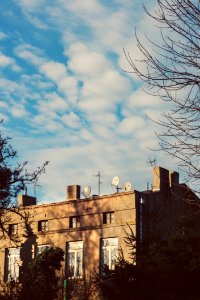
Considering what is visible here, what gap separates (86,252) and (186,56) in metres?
24.5

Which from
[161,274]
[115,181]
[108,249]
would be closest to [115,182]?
[115,181]

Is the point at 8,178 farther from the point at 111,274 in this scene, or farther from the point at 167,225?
the point at 167,225

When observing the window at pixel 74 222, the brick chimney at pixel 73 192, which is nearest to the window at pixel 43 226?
the window at pixel 74 222

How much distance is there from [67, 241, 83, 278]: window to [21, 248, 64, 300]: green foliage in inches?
81.9

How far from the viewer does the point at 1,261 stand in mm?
36969

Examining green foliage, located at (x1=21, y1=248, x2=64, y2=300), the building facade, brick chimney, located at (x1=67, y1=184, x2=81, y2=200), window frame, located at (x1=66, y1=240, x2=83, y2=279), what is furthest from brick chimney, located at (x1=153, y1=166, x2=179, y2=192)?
green foliage, located at (x1=21, y1=248, x2=64, y2=300)

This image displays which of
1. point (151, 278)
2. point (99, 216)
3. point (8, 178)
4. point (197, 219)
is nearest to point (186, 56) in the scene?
point (151, 278)

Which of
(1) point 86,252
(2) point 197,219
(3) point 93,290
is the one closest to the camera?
→ (3) point 93,290

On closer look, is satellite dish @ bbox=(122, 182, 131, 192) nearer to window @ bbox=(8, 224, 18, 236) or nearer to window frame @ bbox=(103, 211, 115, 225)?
window frame @ bbox=(103, 211, 115, 225)

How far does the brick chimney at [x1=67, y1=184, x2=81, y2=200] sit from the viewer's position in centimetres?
3712

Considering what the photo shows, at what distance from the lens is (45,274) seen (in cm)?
2941

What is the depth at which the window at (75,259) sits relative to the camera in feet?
110

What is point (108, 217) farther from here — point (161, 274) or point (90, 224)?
point (161, 274)

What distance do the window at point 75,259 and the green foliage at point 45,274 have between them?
2.08 meters
